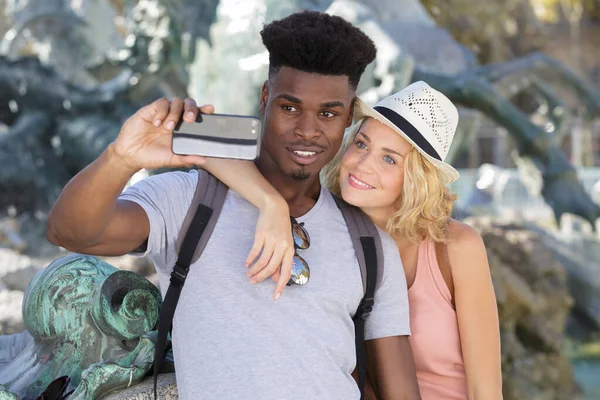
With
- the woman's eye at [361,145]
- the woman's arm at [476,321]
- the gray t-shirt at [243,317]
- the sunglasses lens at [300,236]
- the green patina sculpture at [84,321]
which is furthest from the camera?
the woman's eye at [361,145]

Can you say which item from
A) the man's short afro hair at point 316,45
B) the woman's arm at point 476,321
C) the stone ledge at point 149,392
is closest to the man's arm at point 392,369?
the woman's arm at point 476,321

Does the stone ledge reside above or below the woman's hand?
below

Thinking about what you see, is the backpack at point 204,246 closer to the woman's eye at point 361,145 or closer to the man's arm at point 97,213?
the man's arm at point 97,213

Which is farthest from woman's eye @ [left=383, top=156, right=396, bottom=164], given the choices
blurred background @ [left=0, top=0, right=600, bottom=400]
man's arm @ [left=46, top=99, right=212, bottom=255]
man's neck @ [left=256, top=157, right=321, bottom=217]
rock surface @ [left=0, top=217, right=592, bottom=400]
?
rock surface @ [left=0, top=217, right=592, bottom=400]

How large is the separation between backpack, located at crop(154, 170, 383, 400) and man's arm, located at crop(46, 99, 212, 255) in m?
0.13

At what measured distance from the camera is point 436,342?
213 cm

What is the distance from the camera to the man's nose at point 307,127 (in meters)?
1.83

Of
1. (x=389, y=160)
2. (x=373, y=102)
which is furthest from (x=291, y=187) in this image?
(x=373, y=102)

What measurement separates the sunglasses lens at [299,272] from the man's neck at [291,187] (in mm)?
199

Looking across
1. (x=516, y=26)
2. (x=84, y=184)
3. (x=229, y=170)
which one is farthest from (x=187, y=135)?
(x=516, y=26)

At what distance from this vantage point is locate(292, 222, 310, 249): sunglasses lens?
5.89 feet

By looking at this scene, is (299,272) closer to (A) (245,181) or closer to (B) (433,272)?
(A) (245,181)

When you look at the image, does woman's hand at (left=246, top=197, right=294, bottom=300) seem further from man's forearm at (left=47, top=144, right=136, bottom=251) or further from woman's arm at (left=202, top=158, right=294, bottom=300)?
man's forearm at (left=47, top=144, right=136, bottom=251)

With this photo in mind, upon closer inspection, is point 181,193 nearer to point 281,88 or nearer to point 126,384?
point 281,88
